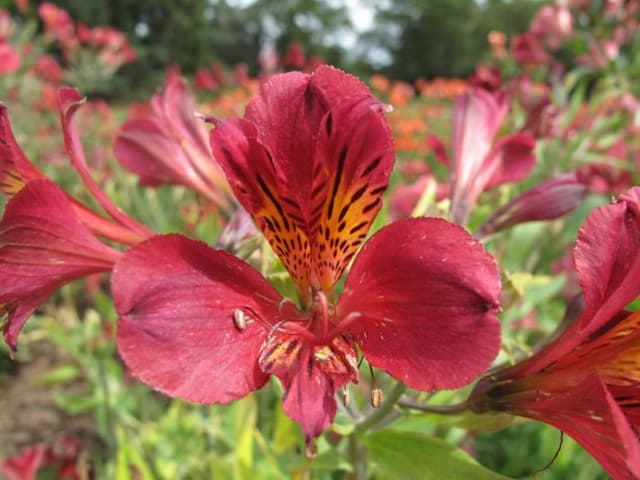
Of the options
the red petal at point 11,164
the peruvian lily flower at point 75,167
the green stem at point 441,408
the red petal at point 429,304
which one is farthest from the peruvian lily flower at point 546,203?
the red petal at point 11,164


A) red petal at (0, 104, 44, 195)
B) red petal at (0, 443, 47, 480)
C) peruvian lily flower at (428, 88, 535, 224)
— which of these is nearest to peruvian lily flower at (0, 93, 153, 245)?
red petal at (0, 104, 44, 195)

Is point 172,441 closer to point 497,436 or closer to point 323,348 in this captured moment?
point 497,436

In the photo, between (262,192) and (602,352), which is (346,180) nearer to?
(262,192)

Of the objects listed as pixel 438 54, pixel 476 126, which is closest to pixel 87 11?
pixel 438 54

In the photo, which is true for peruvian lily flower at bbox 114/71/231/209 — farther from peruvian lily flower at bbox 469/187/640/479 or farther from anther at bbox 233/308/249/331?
peruvian lily flower at bbox 469/187/640/479

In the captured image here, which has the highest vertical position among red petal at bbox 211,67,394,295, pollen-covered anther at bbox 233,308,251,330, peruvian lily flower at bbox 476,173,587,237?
red petal at bbox 211,67,394,295
